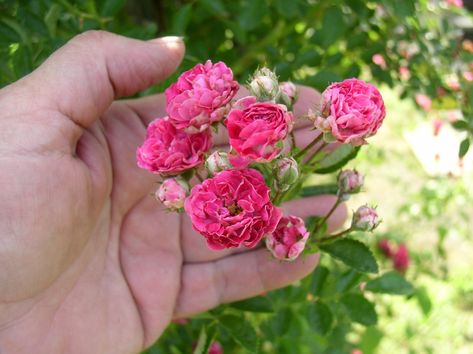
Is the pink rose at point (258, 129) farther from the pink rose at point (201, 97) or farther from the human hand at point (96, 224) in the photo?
the human hand at point (96, 224)

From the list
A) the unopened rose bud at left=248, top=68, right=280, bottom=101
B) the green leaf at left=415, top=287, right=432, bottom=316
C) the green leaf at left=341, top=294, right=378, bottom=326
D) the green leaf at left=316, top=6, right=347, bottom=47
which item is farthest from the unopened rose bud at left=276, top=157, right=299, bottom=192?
the green leaf at left=415, top=287, right=432, bottom=316

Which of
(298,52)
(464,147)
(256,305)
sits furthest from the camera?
(298,52)

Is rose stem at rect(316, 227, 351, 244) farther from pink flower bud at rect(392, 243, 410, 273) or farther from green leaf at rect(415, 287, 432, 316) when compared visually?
pink flower bud at rect(392, 243, 410, 273)

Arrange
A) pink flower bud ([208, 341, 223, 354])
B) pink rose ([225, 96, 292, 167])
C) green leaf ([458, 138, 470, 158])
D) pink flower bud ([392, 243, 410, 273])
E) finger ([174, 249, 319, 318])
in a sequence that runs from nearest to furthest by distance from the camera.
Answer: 1. pink rose ([225, 96, 292, 167])
2. green leaf ([458, 138, 470, 158])
3. finger ([174, 249, 319, 318])
4. pink flower bud ([208, 341, 223, 354])
5. pink flower bud ([392, 243, 410, 273])

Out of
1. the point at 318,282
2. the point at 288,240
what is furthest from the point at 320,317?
the point at 288,240

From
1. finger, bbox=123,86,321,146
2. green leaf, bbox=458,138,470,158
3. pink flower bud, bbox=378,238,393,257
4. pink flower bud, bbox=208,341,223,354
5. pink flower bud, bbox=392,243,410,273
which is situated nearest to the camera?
green leaf, bbox=458,138,470,158

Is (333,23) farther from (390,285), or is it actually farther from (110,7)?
(390,285)

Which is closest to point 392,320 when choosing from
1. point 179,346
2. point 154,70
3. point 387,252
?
point 387,252
